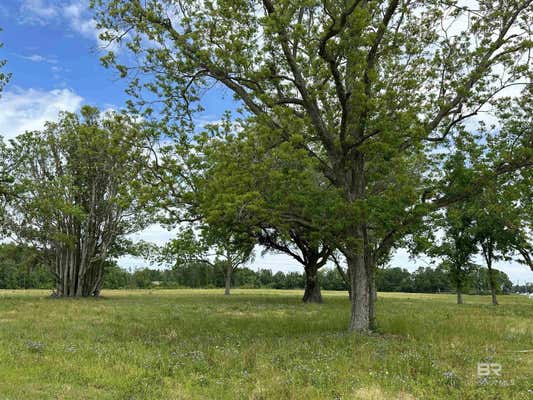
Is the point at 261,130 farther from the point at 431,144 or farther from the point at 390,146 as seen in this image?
the point at 431,144

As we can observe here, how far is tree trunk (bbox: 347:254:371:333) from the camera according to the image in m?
15.9

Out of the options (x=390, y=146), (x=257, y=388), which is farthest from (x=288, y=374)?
(x=390, y=146)

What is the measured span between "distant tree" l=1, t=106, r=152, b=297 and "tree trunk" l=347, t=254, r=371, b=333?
87.3ft

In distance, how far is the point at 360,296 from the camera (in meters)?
16.1

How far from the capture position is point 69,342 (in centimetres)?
1299

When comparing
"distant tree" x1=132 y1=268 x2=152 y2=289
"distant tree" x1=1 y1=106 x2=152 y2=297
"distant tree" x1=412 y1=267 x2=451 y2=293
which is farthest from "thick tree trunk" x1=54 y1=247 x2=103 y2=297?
"distant tree" x1=412 y1=267 x2=451 y2=293

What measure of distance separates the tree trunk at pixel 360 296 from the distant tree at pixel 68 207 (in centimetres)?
2661

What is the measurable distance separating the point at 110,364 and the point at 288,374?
14.3 feet

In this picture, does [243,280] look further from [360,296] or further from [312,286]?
[360,296]

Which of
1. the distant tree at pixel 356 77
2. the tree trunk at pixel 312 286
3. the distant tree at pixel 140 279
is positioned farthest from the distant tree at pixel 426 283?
the distant tree at pixel 356 77

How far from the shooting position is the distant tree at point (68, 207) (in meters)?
38.9

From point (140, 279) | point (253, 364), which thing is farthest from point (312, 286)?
point (140, 279)

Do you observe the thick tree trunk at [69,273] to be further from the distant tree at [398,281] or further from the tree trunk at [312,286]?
the distant tree at [398,281]

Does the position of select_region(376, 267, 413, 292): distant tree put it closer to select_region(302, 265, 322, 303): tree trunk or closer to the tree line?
the tree line
